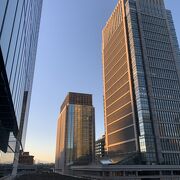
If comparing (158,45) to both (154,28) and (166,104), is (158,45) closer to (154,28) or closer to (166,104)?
A: (154,28)

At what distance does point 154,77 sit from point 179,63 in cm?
2084

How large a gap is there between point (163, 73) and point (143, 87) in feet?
56.4

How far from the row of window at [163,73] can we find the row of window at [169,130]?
2613cm

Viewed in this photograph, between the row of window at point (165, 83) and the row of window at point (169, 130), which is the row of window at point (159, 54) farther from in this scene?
the row of window at point (169, 130)

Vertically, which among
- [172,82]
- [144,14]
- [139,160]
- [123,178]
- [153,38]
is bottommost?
[123,178]

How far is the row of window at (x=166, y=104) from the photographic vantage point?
10812 cm

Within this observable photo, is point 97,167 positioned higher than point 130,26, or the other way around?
point 130,26

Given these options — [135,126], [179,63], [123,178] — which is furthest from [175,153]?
[179,63]

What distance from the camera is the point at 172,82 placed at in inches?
4633

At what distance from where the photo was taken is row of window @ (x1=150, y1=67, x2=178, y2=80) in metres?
116

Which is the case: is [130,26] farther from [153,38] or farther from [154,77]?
[154,77]

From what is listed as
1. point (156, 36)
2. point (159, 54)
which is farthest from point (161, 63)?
point (156, 36)

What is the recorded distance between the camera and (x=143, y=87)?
109 meters

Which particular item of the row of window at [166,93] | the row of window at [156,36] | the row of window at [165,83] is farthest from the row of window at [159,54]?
the row of window at [166,93]
